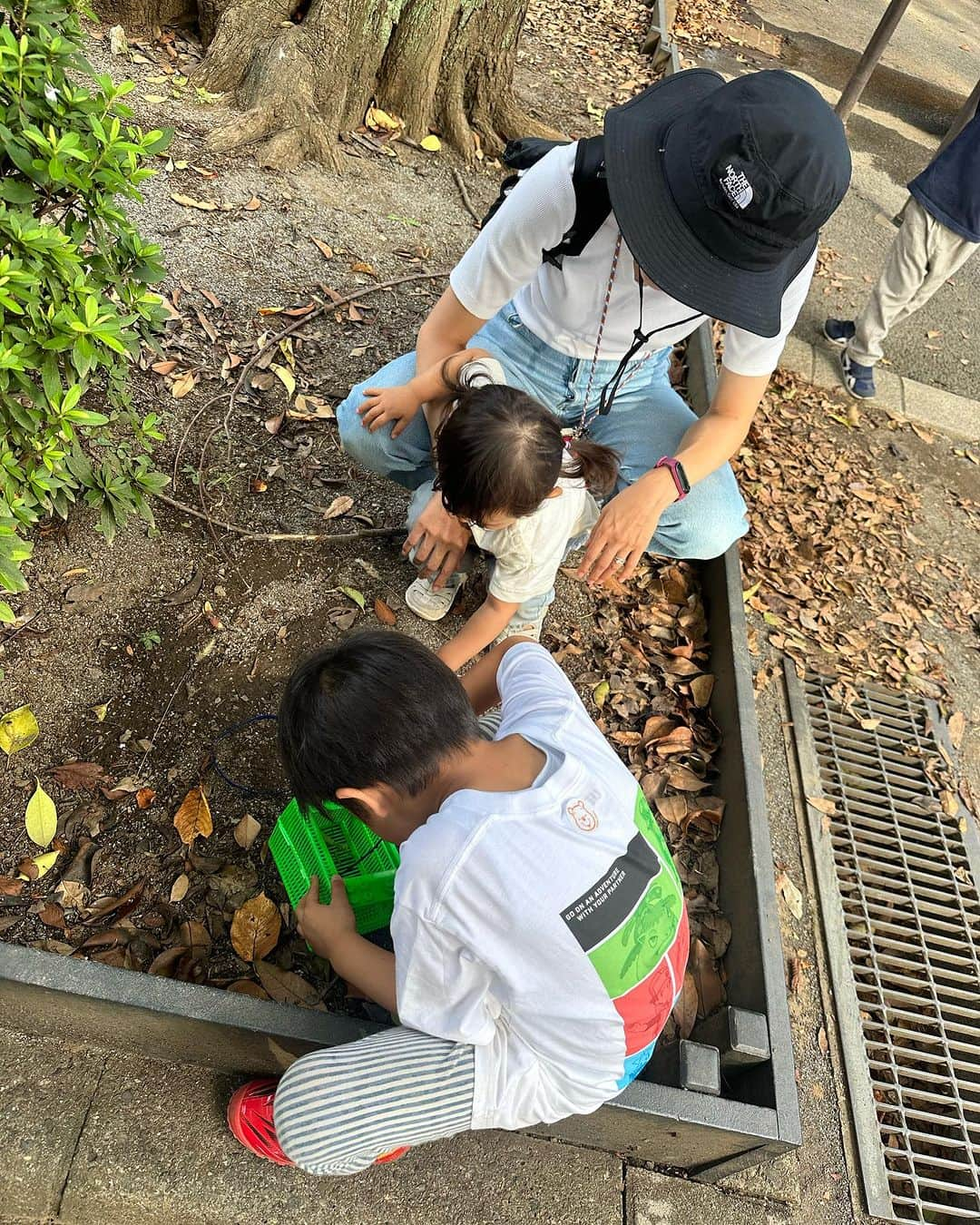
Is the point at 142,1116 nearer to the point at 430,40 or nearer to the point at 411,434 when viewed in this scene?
the point at 411,434

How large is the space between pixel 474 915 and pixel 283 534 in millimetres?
1824

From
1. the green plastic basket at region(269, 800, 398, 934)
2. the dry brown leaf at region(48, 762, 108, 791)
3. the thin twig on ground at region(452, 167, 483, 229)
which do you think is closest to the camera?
the green plastic basket at region(269, 800, 398, 934)

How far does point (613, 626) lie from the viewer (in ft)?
10.9

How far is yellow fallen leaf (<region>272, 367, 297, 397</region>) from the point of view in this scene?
3.45 metres

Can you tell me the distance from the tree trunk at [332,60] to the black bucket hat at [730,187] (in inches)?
107

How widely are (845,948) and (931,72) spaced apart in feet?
32.4

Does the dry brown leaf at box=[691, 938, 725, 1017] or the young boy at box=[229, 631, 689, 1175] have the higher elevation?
the young boy at box=[229, 631, 689, 1175]

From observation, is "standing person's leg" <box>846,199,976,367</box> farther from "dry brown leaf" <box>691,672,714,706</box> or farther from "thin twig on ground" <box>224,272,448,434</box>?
"dry brown leaf" <box>691,672,714,706</box>

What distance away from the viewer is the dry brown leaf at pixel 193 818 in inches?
94.0

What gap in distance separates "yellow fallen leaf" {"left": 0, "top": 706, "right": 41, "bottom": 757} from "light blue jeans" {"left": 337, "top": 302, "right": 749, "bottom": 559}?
4.33ft

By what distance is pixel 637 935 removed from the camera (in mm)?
1715

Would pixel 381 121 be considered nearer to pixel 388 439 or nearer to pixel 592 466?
pixel 388 439

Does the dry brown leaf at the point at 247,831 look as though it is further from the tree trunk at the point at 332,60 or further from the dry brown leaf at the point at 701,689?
the tree trunk at the point at 332,60

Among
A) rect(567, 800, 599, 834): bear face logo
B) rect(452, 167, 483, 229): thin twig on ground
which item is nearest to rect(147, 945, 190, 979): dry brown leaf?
rect(567, 800, 599, 834): bear face logo
